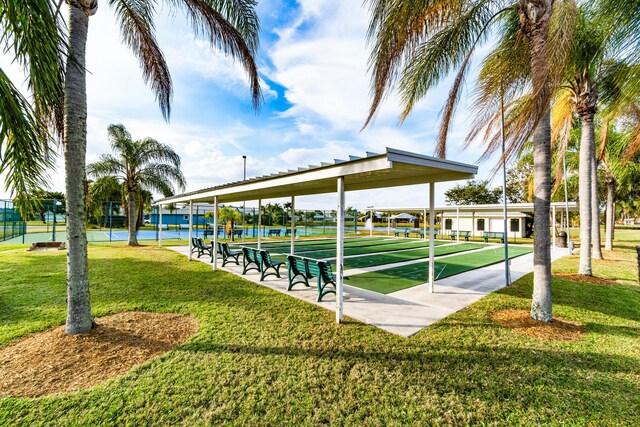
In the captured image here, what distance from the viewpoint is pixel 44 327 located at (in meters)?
4.59

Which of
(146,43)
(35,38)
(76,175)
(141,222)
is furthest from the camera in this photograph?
(141,222)

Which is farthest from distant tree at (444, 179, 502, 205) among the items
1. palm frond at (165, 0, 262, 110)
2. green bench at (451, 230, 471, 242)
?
palm frond at (165, 0, 262, 110)

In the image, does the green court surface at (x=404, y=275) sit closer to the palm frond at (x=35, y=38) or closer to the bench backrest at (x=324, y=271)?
the bench backrest at (x=324, y=271)

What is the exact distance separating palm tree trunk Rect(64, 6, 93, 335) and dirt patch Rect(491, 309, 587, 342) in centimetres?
735

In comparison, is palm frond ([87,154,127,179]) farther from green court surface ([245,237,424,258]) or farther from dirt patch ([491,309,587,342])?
dirt patch ([491,309,587,342])

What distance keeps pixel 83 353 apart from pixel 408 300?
614 cm

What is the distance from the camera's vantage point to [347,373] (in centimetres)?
337

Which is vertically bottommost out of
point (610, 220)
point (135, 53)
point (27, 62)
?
point (610, 220)

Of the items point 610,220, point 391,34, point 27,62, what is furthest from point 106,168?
point 610,220

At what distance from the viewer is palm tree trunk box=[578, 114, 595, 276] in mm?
8594

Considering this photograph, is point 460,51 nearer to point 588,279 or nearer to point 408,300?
point 408,300

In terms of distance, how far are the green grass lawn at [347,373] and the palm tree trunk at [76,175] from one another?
1.19 meters

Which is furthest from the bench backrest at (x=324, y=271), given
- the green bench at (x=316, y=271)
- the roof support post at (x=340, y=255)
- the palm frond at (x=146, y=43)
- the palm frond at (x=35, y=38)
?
the palm frond at (x=146, y=43)

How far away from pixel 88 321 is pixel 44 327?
1.06m
